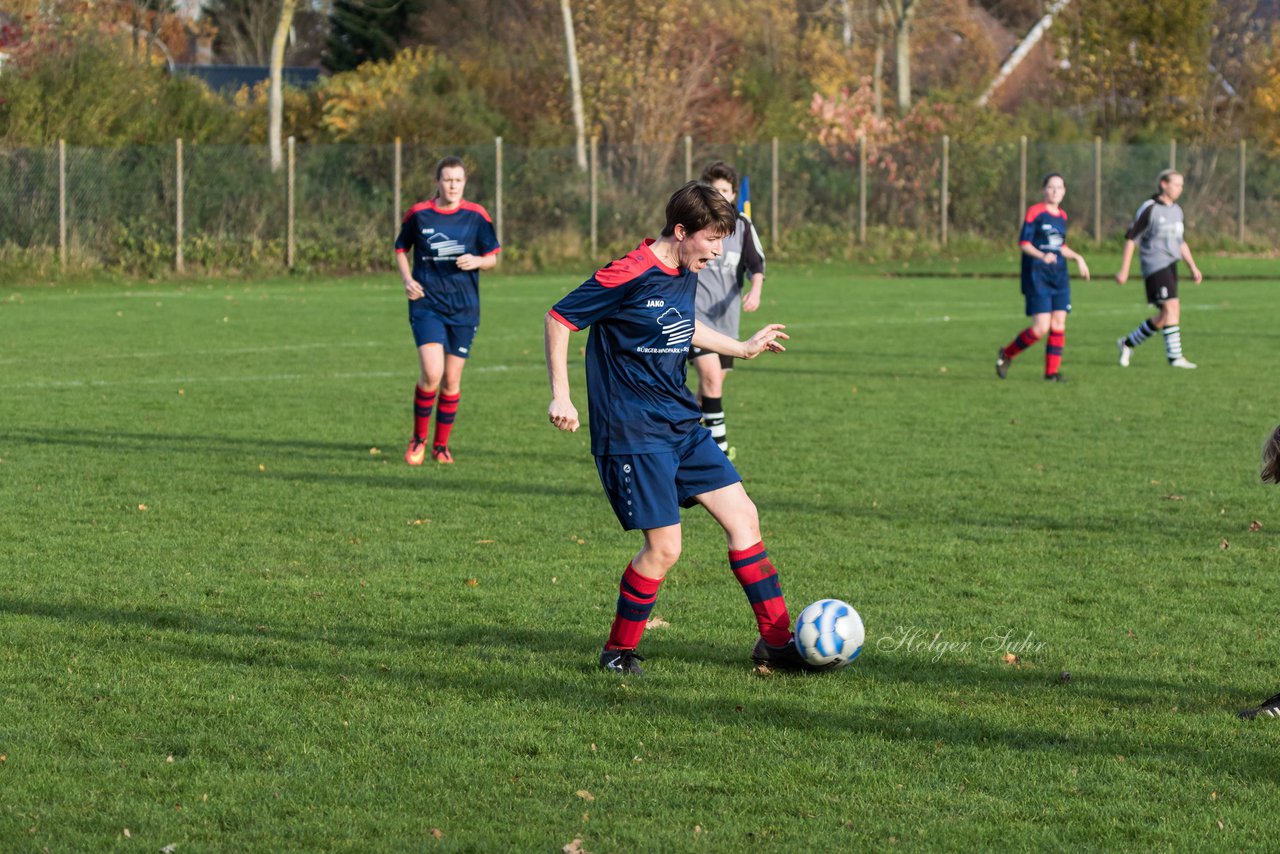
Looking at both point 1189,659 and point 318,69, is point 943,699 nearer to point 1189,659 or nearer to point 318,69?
point 1189,659

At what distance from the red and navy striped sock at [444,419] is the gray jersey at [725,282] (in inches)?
69.8

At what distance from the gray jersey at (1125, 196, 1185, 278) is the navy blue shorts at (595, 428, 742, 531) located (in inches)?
479

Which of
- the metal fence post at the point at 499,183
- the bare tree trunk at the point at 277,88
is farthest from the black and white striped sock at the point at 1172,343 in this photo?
the bare tree trunk at the point at 277,88

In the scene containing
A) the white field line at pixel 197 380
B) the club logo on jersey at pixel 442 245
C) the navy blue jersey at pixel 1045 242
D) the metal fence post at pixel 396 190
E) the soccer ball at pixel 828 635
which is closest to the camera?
the soccer ball at pixel 828 635

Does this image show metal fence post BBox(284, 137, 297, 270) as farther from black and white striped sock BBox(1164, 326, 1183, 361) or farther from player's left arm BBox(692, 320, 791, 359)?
player's left arm BBox(692, 320, 791, 359)

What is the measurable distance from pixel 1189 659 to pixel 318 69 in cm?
6584

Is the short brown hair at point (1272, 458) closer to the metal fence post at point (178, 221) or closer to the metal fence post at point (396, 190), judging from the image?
the metal fence post at point (178, 221)

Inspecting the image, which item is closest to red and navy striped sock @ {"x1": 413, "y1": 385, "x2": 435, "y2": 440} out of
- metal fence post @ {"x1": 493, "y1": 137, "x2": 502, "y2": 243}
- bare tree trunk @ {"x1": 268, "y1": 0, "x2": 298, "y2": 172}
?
metal fence post @ {"x1": 493, "y1": 137, "x2": 502, "y2": 243}

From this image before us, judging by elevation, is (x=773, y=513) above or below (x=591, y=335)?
below

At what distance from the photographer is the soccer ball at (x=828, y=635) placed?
5848 millimetres

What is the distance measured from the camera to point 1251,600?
282 inches

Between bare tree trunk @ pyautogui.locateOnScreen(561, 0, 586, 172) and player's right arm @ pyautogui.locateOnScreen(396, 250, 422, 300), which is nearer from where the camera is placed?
player's right arm @ pyautogui.locateOnScreen(396, 250, 422, 300)

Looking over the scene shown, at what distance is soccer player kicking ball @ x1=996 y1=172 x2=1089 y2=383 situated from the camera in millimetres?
15508

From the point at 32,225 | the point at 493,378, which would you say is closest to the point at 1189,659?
the point at 493,378
